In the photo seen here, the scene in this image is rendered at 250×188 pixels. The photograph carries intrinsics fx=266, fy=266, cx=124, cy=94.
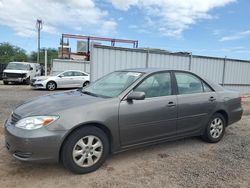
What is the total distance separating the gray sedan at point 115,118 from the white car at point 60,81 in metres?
12.6

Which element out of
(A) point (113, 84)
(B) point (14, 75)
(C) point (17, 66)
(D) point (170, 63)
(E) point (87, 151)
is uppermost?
(D) point (170, 63)

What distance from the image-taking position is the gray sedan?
3.44 m

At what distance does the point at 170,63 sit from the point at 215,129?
7590 millimetres

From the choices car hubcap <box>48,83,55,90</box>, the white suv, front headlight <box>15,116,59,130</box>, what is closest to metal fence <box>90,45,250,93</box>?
front headlight <box>15,116,59,130</box>

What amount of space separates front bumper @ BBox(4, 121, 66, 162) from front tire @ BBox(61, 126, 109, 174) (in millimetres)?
143

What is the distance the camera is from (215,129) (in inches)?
208

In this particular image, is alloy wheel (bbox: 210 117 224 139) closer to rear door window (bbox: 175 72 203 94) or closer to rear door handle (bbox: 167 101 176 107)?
rear door window (bbox: 175 72 203 94)

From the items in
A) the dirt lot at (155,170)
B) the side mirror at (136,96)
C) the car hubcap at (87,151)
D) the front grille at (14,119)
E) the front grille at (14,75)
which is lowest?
the dirt lot at (155,170)

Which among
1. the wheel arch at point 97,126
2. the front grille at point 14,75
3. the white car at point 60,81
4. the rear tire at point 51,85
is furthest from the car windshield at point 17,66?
the wheel arch at point 97,126

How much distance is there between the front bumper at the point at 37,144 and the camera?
335 centimetres

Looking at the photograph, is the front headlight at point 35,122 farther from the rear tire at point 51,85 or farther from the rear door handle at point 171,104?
the rear tire at point 51,85

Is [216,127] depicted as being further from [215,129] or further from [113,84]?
[113,84]

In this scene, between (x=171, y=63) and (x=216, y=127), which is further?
(x=171, y=63)

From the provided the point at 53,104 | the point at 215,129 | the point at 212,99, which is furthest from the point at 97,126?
the point at 215,129
